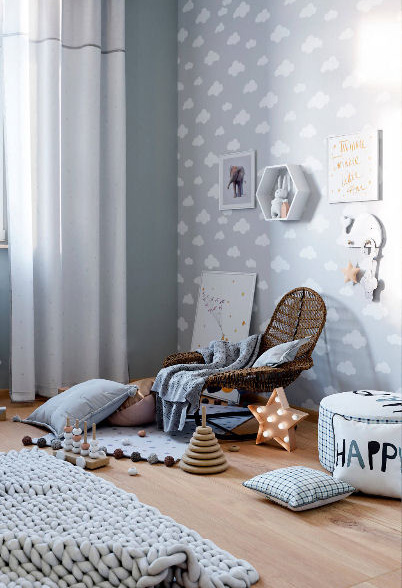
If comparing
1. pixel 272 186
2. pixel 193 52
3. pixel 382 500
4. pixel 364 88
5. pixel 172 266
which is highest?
pixel 193 52

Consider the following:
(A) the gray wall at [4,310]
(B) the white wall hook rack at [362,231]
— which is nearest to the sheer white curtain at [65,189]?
(A) the gray wall at [4,310]

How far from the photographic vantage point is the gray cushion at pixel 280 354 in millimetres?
3471

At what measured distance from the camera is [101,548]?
1.98 metres

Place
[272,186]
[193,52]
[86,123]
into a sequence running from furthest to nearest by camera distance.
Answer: [193,52]
[86,123]
[272,186]

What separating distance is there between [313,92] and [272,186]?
0.56 m

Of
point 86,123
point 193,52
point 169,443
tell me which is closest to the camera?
point 169,443

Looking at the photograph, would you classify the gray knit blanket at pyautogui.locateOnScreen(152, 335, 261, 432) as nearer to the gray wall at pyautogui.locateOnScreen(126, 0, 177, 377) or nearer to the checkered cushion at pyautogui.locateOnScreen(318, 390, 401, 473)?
the checkered cushion at pyautogui.locateOnScreen(318, 390, 401, 473)

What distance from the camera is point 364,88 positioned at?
3.47m

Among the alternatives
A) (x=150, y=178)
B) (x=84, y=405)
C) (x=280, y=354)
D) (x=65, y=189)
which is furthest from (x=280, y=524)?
(x=150, y=178)

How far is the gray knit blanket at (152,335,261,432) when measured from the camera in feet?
10.9

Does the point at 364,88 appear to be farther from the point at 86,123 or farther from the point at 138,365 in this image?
the point at 138,365

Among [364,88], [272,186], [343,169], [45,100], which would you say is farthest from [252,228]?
[45,100]

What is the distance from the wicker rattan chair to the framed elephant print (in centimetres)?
73

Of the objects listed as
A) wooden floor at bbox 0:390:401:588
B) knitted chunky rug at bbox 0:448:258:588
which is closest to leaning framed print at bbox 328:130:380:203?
wooden floor at bbox 0:390:401:588
